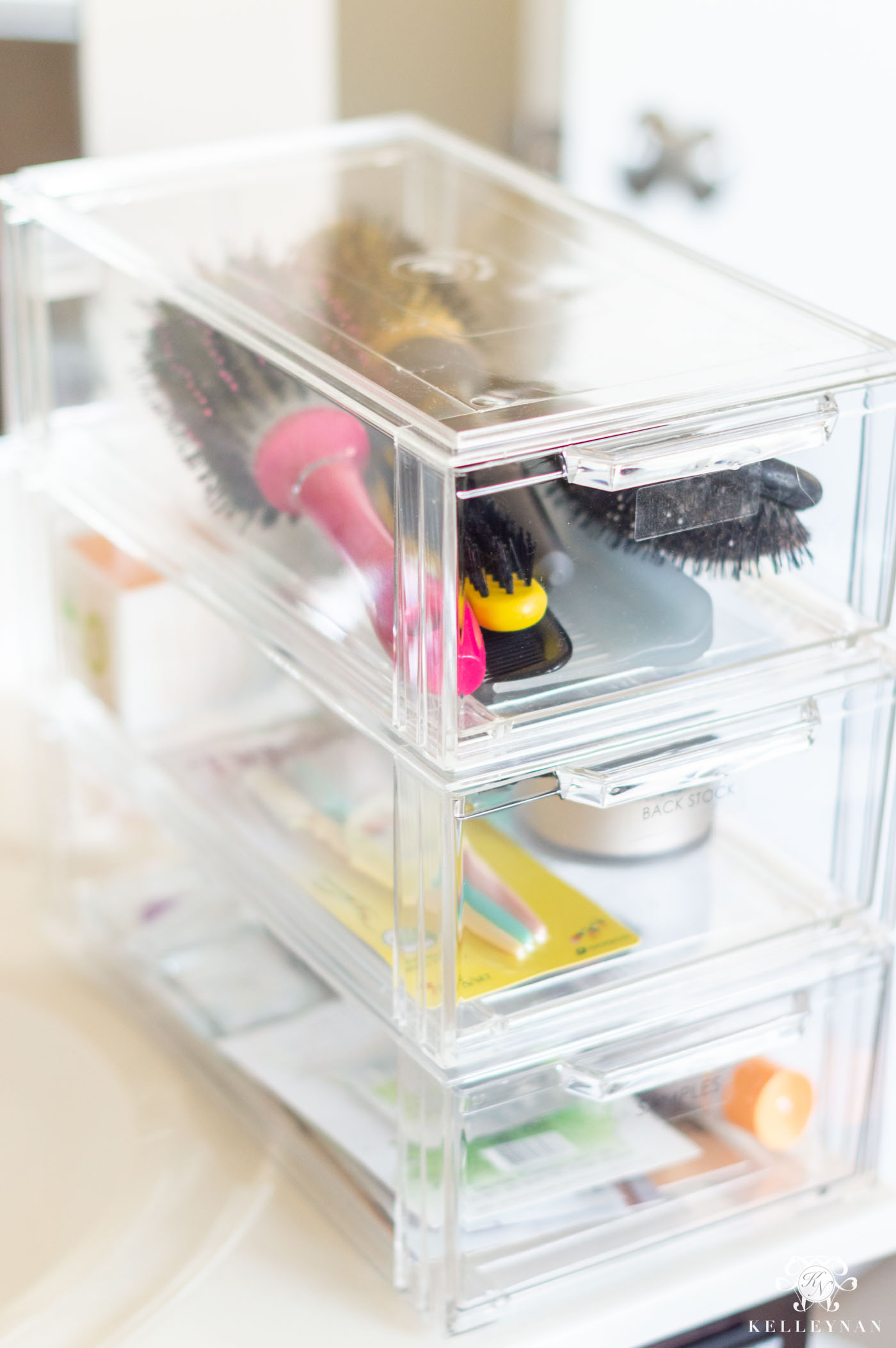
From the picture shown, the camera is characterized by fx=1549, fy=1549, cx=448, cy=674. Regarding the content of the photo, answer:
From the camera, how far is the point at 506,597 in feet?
1.59

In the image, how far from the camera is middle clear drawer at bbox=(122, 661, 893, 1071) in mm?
509

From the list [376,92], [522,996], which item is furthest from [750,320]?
[376,92]

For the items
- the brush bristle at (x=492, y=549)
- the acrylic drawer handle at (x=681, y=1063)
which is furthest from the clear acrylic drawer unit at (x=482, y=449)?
the acrylic drawer handle at (x=681, y=1063)

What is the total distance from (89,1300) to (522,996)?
199 millimetres

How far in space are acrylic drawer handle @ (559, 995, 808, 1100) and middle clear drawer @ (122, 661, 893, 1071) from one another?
0.6 inches

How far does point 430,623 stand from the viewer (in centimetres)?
47

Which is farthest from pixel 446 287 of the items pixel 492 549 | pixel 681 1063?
pixel 681 1063

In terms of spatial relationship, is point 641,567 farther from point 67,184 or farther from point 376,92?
point 376,92

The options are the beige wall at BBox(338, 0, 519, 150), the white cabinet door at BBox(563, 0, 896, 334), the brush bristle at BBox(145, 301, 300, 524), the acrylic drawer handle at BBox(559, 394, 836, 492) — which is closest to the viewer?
the acrylic drawer handle at BBox(559, 394, 836, 492)

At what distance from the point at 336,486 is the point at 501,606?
85 mm

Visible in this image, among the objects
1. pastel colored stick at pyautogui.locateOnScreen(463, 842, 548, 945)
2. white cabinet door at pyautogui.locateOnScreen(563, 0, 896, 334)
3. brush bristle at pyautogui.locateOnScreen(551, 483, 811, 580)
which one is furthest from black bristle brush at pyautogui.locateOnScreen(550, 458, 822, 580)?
white cabinet door at pyautogui.locateOnScreen(563, 0, 896, 334)

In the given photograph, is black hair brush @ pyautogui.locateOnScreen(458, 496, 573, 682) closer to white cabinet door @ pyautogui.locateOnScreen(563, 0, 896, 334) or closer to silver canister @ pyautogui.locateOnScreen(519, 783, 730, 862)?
silver canister @ pyautogui.locateOnScreen(519, 783, 730, 862)

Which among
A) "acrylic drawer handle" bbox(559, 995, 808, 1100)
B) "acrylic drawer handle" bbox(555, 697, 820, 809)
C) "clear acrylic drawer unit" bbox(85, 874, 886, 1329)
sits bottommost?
"clear acrylic drawer unit" bbox(85, 874, 886, 1329)

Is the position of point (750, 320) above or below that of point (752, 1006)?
above
